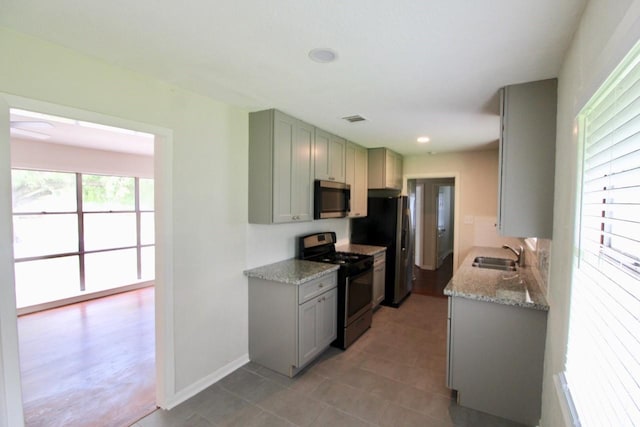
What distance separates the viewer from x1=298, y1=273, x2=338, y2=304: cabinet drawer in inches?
→ 103

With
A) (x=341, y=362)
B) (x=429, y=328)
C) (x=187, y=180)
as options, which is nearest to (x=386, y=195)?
(x=429, y=328)

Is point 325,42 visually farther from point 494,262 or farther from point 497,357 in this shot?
point 494,262

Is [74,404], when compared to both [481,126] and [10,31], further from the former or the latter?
[481,126]

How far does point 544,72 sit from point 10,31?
3005mm

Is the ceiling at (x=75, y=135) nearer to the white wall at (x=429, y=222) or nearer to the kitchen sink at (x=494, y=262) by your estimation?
the kitchen sink at (x=494, y=262)

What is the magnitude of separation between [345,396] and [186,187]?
2097 millimetres

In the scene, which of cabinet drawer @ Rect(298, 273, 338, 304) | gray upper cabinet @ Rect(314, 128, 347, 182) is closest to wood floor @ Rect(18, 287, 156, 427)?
cabinet drawer @ Rect(298, 273, 338, 304)

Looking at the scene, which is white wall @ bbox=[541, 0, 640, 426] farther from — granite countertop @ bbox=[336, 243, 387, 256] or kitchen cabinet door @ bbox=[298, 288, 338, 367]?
granite countertop @ bbox=[336, 243, 387, 256]

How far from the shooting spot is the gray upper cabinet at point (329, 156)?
3324 millimetres

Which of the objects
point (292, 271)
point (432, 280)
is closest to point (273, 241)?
point (292, 271)

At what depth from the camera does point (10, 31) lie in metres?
1.48

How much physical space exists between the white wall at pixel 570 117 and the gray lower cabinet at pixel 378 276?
7.38ft

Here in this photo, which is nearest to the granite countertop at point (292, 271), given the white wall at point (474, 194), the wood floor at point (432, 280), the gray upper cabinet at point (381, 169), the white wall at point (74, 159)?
the gray upper cabinet at point (381, 169)

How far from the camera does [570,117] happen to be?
150 centimetres
